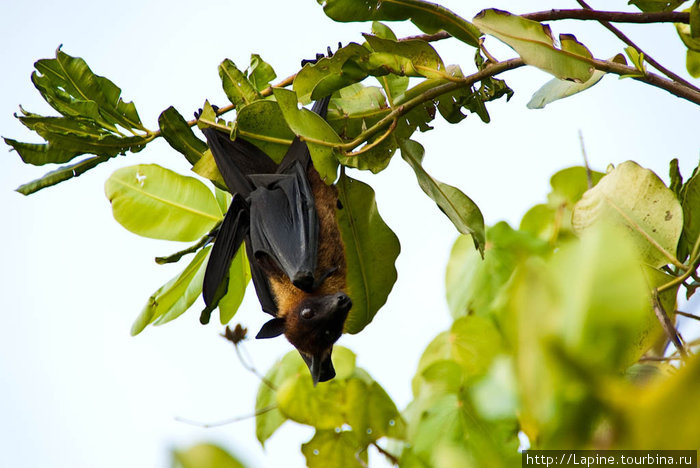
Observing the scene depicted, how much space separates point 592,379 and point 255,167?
3.91 metres

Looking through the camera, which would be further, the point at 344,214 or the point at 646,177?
the point at 344,214

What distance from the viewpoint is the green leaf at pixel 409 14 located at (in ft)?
9.38

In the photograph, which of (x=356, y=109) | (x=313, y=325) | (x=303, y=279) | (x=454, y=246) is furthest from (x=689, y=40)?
(x=313, y=325)

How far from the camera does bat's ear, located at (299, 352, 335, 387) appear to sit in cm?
381

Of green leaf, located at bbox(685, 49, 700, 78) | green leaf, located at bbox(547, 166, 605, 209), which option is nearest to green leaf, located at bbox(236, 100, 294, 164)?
green leaf, located at bbox(547, 166, 605, 209)

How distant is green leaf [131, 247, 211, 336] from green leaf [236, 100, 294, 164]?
80cm

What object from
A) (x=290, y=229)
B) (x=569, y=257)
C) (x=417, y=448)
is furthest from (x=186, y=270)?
(x=569, y=257)

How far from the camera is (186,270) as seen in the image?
3871mm

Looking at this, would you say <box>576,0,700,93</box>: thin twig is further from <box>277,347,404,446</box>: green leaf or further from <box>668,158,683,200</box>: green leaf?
<box>277,347,404,446</box>: green leaf

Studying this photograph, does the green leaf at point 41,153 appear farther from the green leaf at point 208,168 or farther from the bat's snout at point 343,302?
the bat's snout at point 343,302

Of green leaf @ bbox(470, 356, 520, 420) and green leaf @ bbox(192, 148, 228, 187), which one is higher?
green leaf @ bbox(192, 148, 228, 187)

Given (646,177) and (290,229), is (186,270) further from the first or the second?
(646,177)

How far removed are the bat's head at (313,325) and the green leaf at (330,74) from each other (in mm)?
1553

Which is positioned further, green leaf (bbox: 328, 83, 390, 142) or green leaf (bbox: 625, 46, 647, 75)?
green leaf (bbox: 328, 83, 390, 142)
